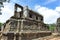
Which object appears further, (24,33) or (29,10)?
(29,10)

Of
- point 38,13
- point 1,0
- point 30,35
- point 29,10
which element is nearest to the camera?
point 1,0

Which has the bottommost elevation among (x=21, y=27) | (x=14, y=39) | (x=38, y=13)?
(x=14, y=39)

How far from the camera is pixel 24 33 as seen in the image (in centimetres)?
1622

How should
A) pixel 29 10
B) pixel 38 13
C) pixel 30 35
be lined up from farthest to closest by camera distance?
pixel 38 13 < pixel 29 10 < pixel 30 35

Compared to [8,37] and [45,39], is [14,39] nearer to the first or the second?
[8,37]

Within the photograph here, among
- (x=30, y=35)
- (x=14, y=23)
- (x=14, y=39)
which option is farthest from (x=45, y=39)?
(x=14, y=23)

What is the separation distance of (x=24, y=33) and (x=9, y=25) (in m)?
3.09

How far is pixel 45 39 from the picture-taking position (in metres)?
11.1

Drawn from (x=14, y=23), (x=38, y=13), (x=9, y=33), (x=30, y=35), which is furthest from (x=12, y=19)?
(x=38, y=13)

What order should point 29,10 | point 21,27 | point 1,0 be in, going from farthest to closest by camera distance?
point 29,10 < point 21,27 < point 1,0

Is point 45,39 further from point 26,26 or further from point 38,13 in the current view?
point 38,13

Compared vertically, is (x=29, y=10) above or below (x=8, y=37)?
above

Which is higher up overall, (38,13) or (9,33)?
(38,13)

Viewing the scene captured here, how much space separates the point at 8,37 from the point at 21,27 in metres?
2.02
